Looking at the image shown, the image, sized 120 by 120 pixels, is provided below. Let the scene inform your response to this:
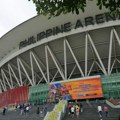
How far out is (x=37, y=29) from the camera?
44.8m

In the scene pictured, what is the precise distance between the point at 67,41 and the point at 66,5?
3435 cm

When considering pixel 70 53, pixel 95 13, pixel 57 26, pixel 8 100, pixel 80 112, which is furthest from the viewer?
pixel 8 100

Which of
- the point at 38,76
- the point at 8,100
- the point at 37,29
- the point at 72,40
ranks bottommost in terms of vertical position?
the point at 8,100

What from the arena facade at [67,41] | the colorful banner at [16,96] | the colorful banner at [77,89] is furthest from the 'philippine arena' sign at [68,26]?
the colorful banner at [16,96]

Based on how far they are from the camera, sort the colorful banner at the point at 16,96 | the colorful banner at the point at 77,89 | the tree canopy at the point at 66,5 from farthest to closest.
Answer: the colorful banner at the point at 16,96
the colorful banner at the point at 77,89
the tree canopy at the point at 66,5

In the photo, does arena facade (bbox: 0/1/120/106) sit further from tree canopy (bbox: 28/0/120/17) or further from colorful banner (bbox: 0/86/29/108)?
tree canopy (bbox: 28/0/120/17)

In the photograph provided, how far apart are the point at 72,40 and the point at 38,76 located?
15.5 meters

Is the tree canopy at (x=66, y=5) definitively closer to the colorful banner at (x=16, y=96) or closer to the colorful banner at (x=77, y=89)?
the colorful banner at (x=77, y=89)

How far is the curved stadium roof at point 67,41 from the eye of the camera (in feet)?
131

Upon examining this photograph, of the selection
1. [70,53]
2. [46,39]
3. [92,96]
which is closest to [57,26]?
[46,39]

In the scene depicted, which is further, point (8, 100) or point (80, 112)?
point (8, 100)

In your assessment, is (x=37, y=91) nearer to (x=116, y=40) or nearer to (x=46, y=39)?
(x=46, y=39)

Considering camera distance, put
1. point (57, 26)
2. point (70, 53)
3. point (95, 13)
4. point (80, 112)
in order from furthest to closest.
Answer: point (70, 53) < point (57, 26) < point (95, 13) < point (80, 112)

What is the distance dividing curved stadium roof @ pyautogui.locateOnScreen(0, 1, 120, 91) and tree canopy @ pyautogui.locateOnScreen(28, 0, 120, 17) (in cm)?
2911
